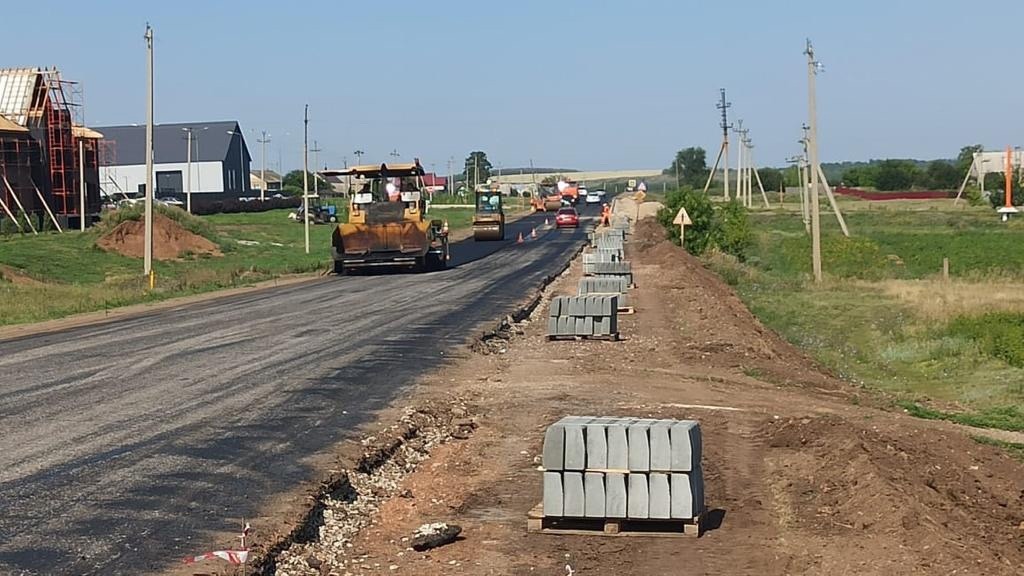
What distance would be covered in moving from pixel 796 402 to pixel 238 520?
901cm

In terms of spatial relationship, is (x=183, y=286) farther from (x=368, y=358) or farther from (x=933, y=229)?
(x=933, y=229)

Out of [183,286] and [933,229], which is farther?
[933,229]

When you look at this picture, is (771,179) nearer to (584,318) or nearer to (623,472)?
(584,318)

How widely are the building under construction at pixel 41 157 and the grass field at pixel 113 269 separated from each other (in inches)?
318

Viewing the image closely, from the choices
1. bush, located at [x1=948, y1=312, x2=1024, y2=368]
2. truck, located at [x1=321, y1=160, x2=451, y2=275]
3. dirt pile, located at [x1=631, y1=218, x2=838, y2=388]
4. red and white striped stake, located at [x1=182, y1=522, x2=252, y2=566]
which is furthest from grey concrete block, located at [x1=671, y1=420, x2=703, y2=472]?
truck, located at [x1=321, y1=160, x2=451, y2=275]

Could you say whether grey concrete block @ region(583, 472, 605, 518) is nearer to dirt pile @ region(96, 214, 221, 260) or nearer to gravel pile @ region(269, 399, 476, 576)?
gravel pile @ region(269, 399, 476, 576)

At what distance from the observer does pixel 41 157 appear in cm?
7344

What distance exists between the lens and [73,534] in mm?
9203

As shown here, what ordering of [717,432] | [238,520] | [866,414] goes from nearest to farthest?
[238,520], [717,432], [866,414]

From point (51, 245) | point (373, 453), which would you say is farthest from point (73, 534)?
point (51, 245)

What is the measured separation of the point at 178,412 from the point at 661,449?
688 centimetres

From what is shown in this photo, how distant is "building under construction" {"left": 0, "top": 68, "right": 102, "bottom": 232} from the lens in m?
69.7

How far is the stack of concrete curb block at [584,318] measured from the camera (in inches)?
904

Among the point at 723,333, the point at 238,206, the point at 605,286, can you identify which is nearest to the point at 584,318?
the point at 723,333
